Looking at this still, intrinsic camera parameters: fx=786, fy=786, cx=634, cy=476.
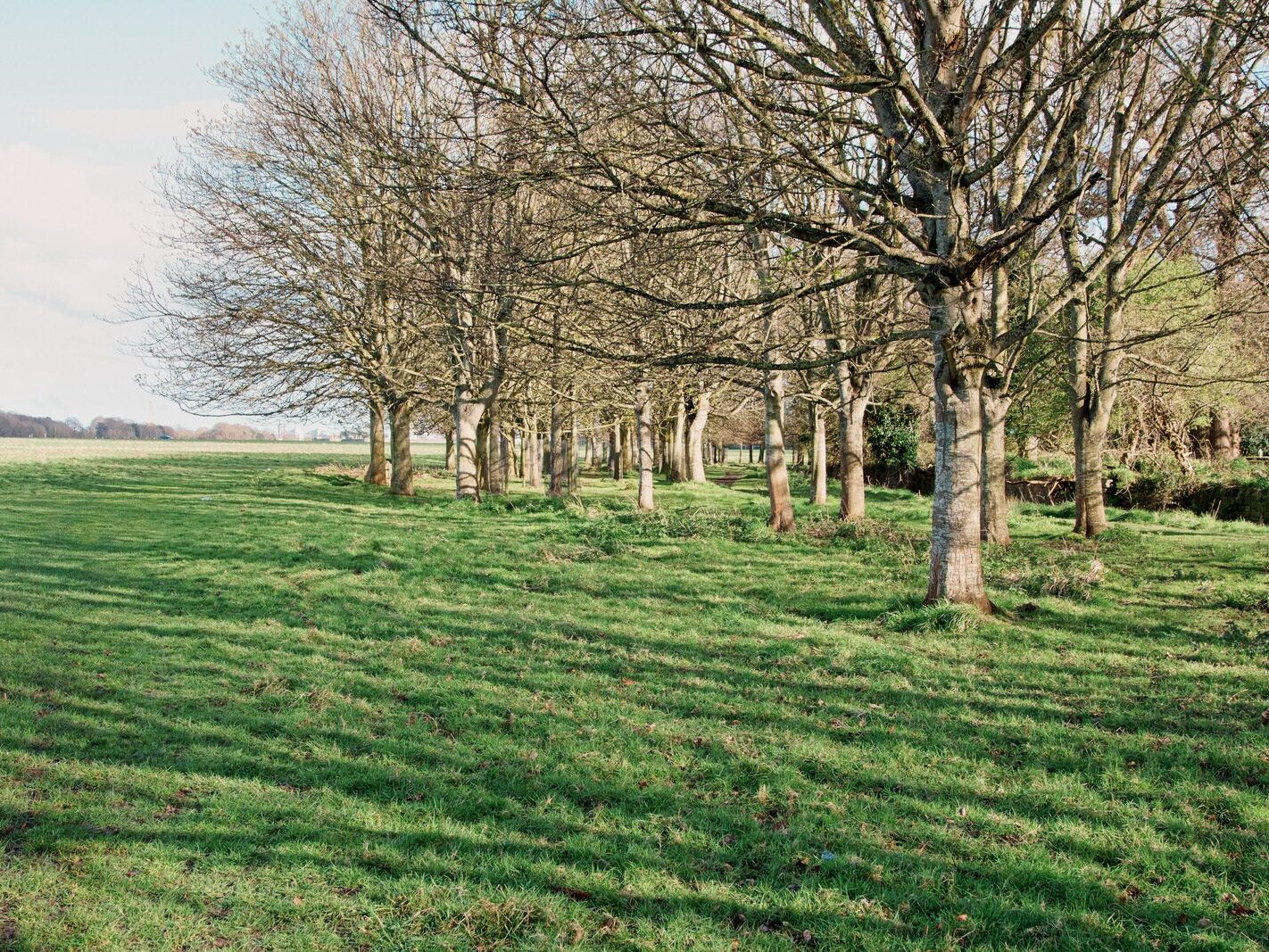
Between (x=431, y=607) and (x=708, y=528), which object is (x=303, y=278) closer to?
(x=708, y=528)

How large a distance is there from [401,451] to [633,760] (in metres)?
22.7

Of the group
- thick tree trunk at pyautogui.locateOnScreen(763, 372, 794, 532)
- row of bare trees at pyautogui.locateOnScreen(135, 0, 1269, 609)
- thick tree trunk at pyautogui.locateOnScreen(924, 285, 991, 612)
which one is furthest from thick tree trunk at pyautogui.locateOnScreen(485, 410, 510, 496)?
thick tree trunk at pyautogui.locateOnScreen(924, 285, 991, 612)

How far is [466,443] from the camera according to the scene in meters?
22.9

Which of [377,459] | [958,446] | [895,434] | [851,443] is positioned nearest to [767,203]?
[958,446]

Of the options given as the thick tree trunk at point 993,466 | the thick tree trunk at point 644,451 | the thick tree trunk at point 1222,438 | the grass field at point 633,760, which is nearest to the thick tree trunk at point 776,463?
the thick tree trunk at point 993,466

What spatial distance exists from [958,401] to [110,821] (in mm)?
8386

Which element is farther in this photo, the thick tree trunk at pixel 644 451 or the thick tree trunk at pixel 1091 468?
the thick tree trunk at pixel 644 451

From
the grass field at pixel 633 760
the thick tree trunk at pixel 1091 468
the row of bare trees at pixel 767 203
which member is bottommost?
the grass field at pixel 633 760

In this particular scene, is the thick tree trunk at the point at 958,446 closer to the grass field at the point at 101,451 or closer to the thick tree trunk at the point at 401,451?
the thick tree trunk at the point at 401,451

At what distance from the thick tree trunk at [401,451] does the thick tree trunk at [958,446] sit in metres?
20.2

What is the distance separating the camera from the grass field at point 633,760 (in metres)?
3.77

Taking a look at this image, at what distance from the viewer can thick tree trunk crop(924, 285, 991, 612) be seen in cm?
864

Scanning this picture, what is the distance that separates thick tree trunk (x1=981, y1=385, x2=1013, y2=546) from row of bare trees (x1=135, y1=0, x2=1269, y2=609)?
0.27 ft

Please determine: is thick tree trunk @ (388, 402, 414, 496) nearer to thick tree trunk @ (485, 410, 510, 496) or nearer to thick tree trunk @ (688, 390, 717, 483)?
thick tree trunk @ (485, 410, 510, 496)
